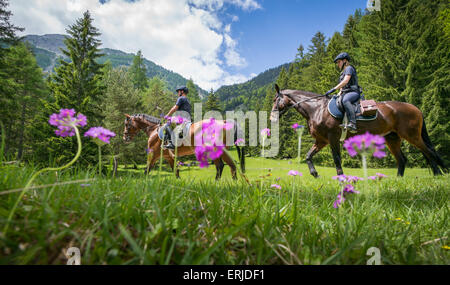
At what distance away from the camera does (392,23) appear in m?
17.3

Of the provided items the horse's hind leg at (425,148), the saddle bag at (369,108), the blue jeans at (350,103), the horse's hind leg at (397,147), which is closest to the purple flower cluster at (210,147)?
the blue jeans at (350,103)

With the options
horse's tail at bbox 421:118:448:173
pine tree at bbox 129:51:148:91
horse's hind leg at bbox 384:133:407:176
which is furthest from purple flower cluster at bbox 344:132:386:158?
pine tree at bbox 129:51:148:91

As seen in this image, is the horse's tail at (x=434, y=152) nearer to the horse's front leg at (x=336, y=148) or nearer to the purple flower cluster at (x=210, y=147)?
the horse's front leg at (x=336, y=148)

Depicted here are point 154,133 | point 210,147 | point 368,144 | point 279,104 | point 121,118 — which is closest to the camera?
point 368,144

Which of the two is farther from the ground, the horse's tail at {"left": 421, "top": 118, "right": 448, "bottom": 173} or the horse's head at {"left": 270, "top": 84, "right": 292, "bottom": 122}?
the horse's head at {"left": 270, "top": 84, "right": 292, "bottom": 122}

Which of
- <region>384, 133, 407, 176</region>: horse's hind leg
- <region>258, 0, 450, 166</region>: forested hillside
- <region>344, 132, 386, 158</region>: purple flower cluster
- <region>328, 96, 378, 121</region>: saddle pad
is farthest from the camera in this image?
<region>258, 0, 450, 166</region>: forested hillside

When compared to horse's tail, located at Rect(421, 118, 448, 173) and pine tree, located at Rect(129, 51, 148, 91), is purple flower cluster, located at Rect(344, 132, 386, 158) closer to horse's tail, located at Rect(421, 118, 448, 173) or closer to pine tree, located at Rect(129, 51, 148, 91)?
horse's tail, located at Rect(421, 118, 448, 173)

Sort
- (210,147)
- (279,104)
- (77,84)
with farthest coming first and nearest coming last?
(77,84) → (279,104) → (210,147)

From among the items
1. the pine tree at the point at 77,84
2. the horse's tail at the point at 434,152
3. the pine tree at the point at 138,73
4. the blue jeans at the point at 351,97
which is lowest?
the horse's tail at the point at 434,152

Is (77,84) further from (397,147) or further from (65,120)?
(397,147)

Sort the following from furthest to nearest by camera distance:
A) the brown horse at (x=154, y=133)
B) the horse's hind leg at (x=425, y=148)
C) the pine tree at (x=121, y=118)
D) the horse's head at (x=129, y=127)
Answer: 1. the pine tree at (x=121, y=118)
2. the horse's head at (x=129, y=127)
3. the brown horse at (x=154, y=133)
4. the horse's hind leg at (x=425, y=148)

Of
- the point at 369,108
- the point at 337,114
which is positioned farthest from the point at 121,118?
the point at 369,108
